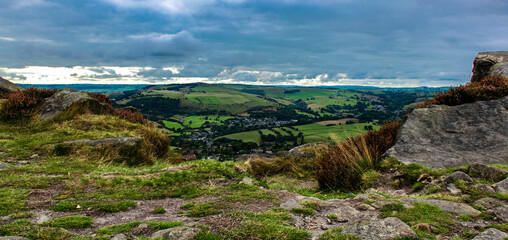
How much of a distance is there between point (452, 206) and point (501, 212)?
0.74m

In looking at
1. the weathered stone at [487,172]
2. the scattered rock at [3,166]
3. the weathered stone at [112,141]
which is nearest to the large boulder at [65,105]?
the weathered stone at [112,141]

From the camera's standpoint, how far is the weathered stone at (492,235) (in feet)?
12.5

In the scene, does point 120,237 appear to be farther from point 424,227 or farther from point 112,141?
point 112,141

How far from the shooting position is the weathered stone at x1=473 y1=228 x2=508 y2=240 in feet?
12.5

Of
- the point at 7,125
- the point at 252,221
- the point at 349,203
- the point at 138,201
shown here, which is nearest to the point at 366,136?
the point at 349,203

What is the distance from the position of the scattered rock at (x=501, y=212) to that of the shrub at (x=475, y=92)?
8.61 metres

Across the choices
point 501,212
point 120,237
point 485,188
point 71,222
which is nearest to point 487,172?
point 485,188

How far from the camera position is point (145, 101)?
139 metres

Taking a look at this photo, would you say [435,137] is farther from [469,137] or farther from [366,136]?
[366,136]

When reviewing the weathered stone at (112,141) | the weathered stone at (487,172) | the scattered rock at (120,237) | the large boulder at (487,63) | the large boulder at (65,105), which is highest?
the large boulder at (487,63)

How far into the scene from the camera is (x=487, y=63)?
53.3ft

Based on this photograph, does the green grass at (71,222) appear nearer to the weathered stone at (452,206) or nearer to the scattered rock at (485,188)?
the weathered stone at (452,206)

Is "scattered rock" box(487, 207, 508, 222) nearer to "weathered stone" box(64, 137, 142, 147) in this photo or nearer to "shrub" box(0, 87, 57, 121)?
"weathered stone" box(64, 137, 142, 147)

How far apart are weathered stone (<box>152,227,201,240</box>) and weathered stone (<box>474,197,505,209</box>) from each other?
18.8 feet
